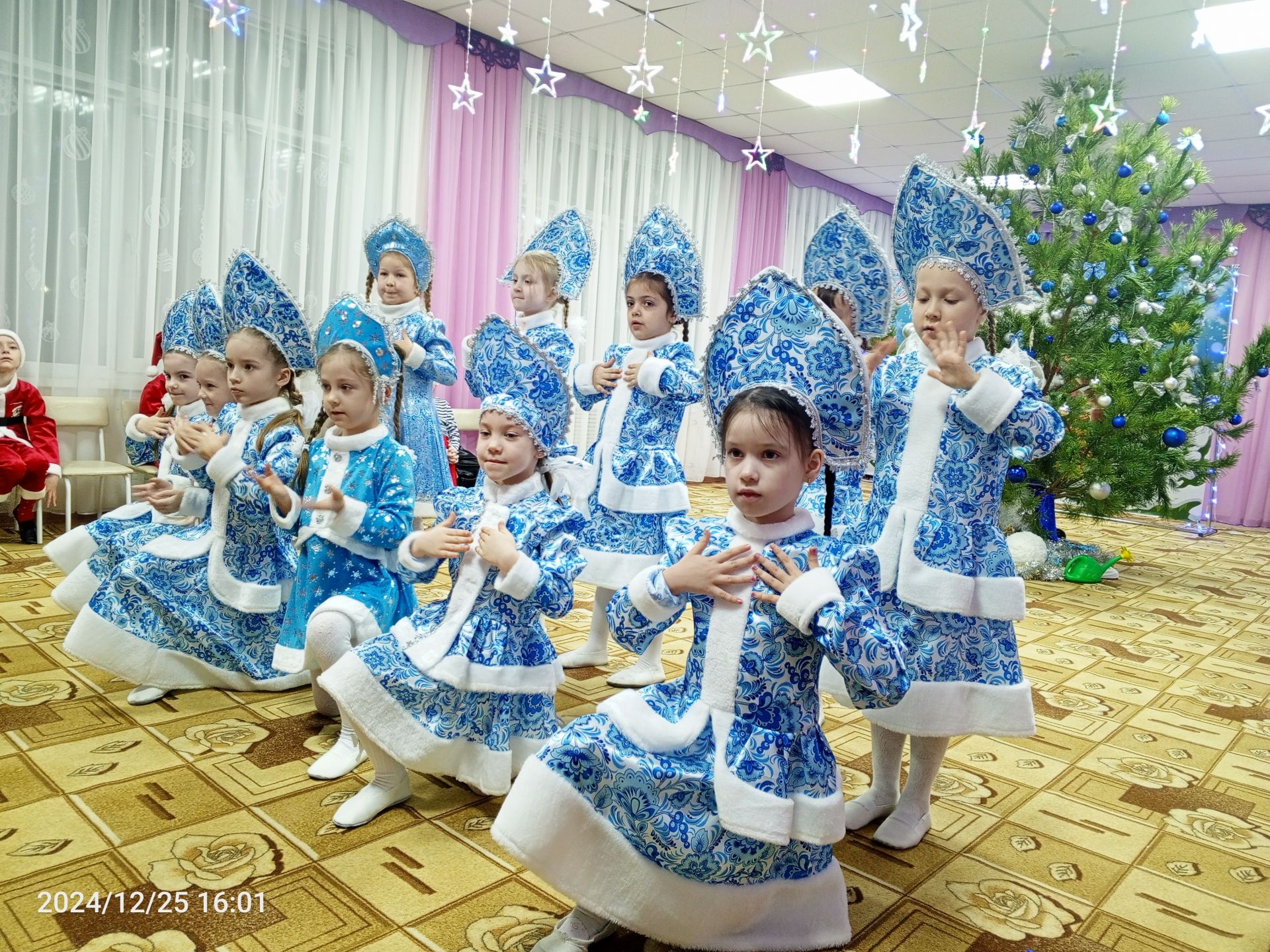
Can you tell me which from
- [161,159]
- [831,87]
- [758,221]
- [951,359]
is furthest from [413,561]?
[758,221]

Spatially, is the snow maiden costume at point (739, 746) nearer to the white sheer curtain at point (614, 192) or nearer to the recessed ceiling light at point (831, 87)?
the white sheer curtain at point (614, 192)

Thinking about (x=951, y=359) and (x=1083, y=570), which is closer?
(x=951, y=359)

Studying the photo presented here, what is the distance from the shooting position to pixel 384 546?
2.17 m

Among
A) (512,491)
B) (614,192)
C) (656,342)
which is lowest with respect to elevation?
(512,491)

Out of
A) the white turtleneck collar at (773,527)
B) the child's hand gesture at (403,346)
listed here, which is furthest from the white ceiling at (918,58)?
the white turtleneck collar at (773,527)

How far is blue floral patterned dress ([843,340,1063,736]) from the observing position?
1810 millimetres

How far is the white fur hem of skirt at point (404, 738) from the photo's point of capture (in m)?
1.83

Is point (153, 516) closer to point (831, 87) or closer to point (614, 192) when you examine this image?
point (614, 192)

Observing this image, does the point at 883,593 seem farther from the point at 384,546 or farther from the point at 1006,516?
the point at 1006,516

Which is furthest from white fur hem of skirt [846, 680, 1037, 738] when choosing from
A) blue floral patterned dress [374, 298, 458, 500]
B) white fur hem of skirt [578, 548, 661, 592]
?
blue floral patterned dress [374, 298, 458, 500]

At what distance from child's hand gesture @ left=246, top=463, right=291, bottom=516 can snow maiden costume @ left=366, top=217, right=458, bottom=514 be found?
3.58 ft

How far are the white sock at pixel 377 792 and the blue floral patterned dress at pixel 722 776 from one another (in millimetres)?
615

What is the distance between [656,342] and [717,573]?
61.1 inches

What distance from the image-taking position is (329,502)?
206 centimetres
